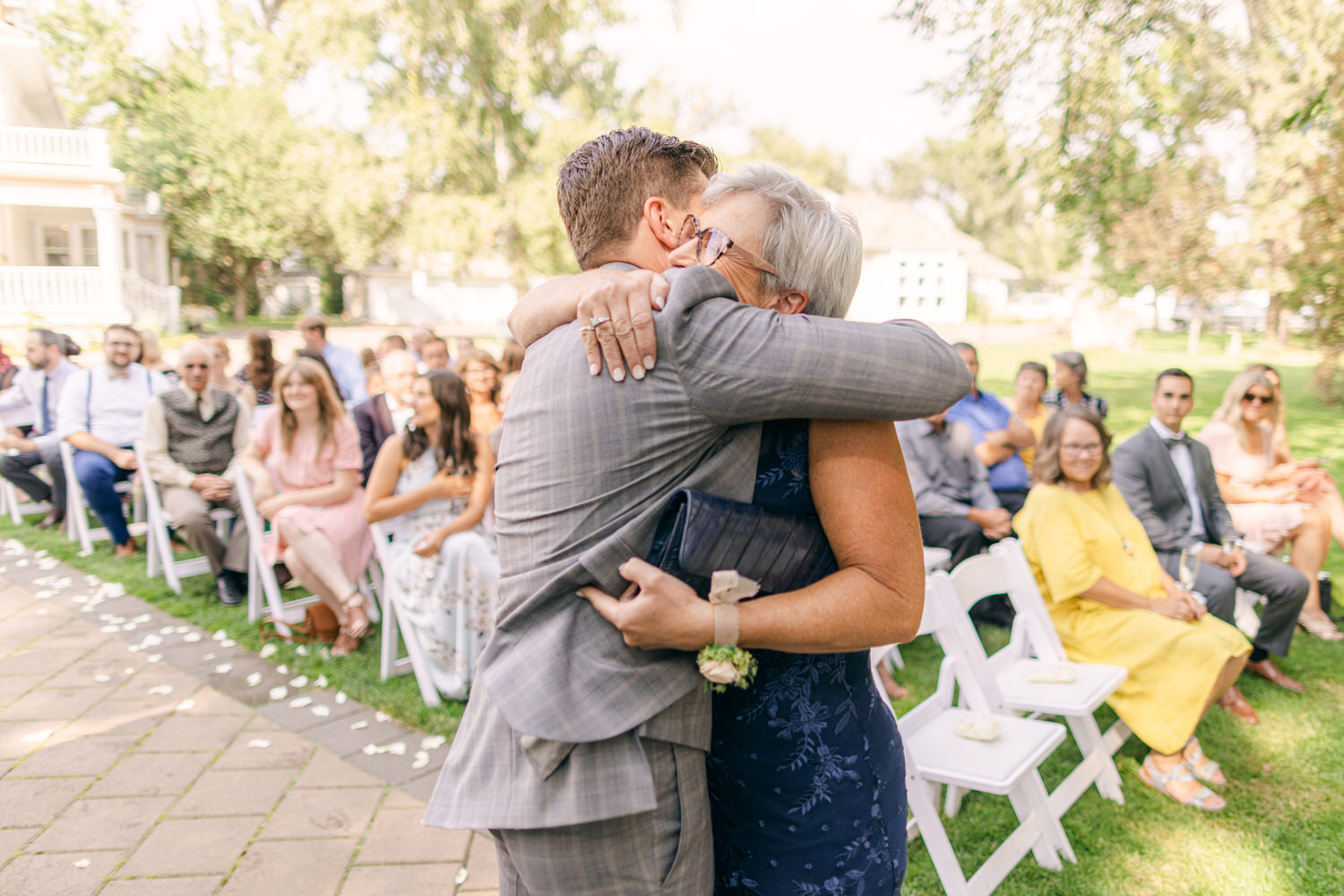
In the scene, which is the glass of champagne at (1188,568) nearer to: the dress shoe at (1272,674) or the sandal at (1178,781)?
the dress shoe at (1272,674)

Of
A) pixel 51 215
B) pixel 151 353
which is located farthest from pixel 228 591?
pixel 51 215

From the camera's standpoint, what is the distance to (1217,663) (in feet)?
12.5

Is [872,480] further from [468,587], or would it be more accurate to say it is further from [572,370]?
[468,587]

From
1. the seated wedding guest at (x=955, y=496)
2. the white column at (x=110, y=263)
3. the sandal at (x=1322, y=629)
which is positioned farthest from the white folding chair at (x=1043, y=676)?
the white column at (x=110, y=263)

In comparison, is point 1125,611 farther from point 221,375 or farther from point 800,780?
point 221,375

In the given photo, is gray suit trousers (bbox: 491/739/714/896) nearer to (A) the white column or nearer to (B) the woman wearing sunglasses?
(B) the woman wearing sunglasses

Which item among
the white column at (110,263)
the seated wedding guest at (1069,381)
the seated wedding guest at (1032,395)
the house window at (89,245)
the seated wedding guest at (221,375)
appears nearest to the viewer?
the seated wedding guest at (1032,395)

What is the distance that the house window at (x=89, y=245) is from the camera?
27.5 meters

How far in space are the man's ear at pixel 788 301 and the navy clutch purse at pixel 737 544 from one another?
0.34m

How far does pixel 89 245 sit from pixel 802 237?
33.0m

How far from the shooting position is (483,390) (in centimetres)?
648

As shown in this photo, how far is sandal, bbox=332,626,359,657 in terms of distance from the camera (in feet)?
17.6

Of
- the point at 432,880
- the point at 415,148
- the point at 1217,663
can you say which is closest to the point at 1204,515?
the point at 1217,663

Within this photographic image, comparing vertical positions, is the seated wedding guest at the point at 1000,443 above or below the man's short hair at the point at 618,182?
below
